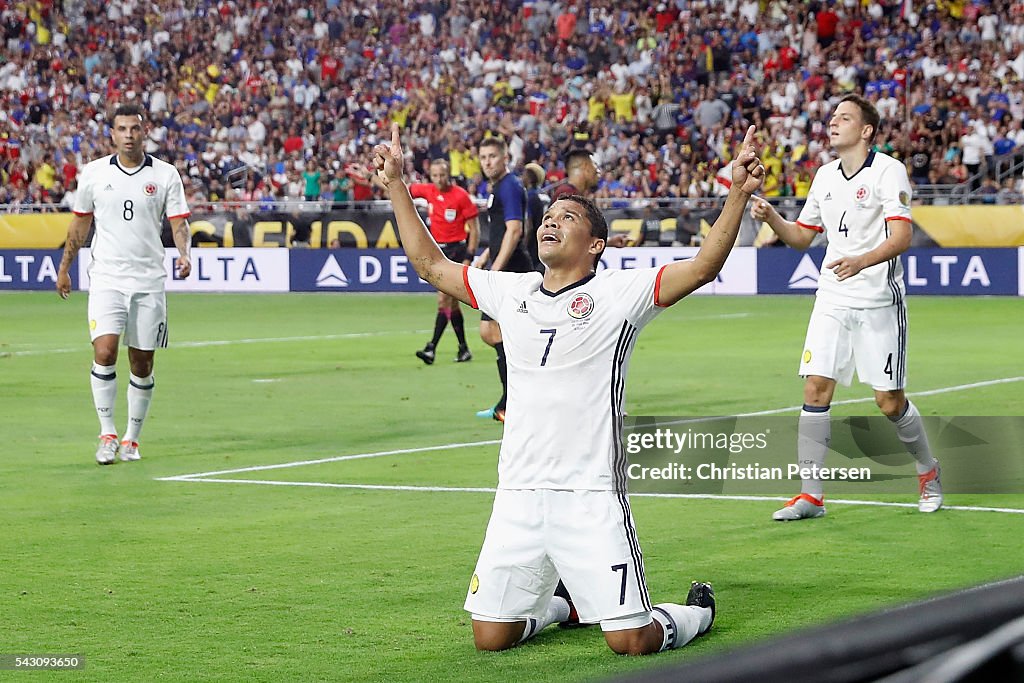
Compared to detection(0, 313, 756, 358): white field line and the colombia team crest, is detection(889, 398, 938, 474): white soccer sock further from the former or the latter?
detection(0, 313, 756, 358): white field line

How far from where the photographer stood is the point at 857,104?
8.47 metres

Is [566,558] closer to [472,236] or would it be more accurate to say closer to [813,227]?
[813,227]

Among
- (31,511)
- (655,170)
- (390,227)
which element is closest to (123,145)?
(31,511)

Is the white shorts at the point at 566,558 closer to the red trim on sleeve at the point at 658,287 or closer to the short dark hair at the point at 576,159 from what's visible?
the red trim on sleeve at the point at 658,287

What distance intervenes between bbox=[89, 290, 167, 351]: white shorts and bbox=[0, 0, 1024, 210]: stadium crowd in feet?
59.8

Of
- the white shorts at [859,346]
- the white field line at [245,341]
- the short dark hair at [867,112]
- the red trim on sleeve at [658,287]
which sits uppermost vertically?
the short dark hair at [867,112]

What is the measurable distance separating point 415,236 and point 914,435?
384cm

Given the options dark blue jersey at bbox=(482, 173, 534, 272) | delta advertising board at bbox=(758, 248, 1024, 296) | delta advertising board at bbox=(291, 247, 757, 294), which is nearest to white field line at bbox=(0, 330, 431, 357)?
dark blue jersey at bbox=(482, 173, 534, 272)

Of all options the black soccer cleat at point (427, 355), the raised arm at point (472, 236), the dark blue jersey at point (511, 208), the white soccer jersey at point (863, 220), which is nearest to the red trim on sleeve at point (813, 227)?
the white soccer jersey at point (863, 220)

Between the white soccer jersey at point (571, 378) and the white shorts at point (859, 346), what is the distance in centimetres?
307

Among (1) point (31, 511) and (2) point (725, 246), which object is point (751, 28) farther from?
(2) point (725, 246)

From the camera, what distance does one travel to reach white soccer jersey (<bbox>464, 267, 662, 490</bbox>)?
5492 mm

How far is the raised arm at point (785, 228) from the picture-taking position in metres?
7.94

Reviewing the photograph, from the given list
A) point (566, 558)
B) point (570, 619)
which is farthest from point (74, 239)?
point (566, 558)
